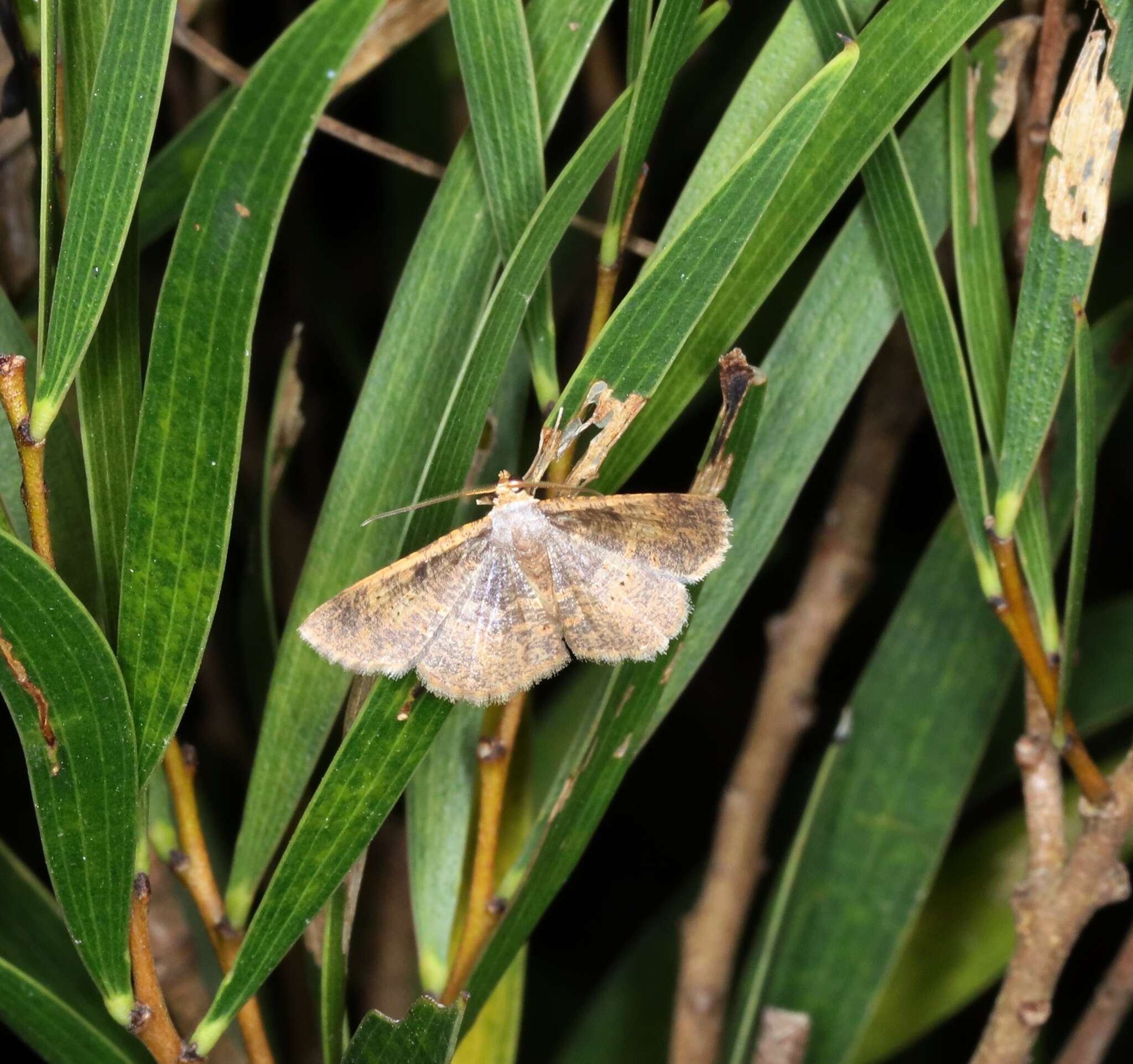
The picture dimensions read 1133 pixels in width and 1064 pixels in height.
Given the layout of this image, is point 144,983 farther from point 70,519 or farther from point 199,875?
point 70,519

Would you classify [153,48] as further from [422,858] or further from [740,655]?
[740,655]

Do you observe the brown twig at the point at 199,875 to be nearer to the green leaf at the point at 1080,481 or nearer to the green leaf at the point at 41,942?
the green leaf at the point at 41,942

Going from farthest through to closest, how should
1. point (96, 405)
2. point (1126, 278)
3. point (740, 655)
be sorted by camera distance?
1. point (740, 655)
2. point (1126, 278)
3. point (96, 405)

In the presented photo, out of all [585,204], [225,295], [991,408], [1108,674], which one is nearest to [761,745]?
[1108,674]

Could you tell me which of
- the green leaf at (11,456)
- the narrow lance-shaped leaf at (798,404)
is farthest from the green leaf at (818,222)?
the green leaf at (11,456)

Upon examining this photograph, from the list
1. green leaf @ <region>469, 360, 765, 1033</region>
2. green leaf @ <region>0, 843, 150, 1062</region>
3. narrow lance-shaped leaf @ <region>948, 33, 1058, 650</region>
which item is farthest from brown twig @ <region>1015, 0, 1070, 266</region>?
green leaf @ <region>0, 843, 150, 1062</region>
